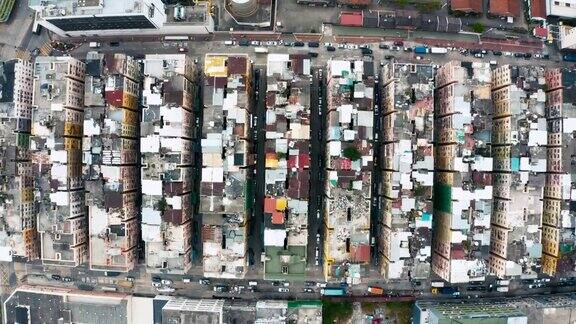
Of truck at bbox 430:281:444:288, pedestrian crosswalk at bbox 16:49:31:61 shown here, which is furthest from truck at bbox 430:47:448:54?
pedestrian crosswalk at bbox 16:49:31:61

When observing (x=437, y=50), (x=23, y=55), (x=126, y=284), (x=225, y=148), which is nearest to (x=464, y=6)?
(x=437, y=50)

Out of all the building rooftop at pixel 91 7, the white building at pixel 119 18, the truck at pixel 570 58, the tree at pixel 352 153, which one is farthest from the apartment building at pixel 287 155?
the truck at pixel 570 58

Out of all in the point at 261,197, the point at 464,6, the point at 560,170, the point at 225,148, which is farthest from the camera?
the point at 464,6

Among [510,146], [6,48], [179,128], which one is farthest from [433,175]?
[6,48]

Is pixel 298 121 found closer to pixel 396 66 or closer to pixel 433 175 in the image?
pixel 396 66

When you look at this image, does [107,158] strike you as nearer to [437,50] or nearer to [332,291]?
[332,291]
